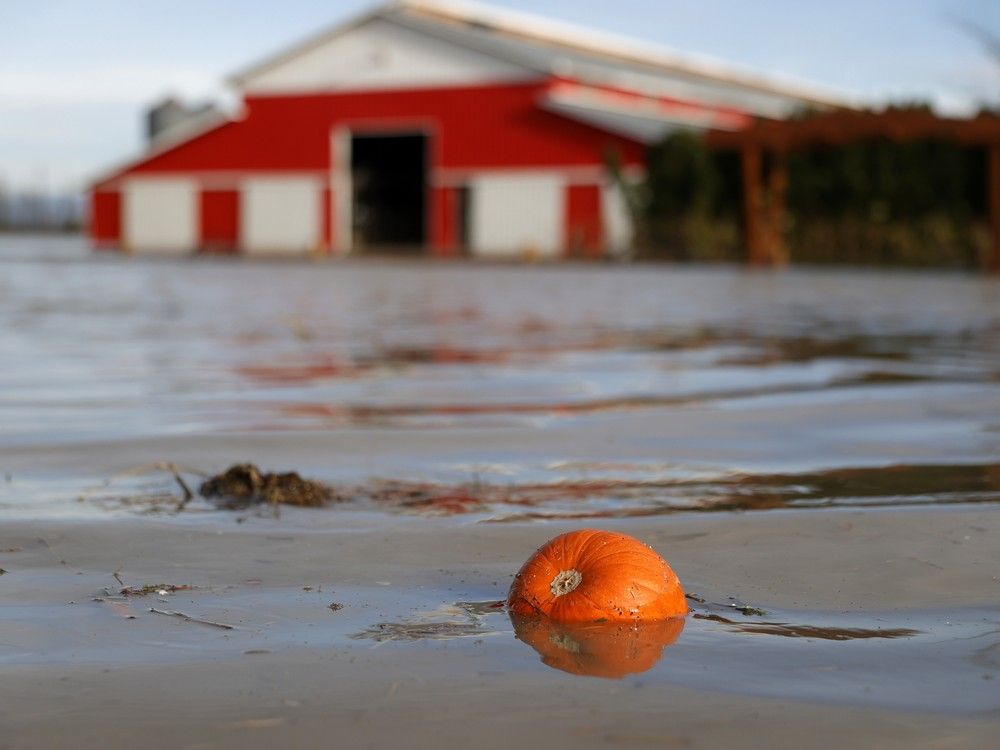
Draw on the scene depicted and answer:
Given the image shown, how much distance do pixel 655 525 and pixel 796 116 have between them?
81.9ft

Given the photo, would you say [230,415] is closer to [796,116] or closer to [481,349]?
[481,349]

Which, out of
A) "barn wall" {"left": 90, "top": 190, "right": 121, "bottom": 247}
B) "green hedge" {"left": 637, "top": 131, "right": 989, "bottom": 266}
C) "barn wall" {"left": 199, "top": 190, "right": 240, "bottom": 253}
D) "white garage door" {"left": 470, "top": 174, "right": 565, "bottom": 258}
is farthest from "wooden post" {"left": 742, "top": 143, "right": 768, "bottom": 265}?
"barn wall" {"left": 90, "top": 190, "right": 121, "bottom": 247}

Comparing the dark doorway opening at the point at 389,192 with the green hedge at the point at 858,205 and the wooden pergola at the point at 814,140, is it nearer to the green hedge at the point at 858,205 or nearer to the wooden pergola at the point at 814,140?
the green hedge at the point at 858,205

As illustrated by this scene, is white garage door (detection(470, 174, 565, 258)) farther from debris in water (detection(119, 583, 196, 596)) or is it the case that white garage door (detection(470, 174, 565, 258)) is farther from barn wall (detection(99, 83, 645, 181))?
debris in water (detection(119, 583, 196, 596))

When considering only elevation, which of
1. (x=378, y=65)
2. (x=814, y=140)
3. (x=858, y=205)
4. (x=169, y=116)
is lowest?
(x=858, y=205)

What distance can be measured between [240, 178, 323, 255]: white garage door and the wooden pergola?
43.5 feet

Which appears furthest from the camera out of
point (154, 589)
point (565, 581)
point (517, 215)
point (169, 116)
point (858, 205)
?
point (169, 116)

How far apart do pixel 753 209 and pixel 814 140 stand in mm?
2148

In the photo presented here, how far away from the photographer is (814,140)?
2520cm

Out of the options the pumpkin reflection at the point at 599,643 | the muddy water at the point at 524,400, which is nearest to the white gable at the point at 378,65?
the muddy water at the point at 524,400

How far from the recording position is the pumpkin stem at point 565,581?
250 cm

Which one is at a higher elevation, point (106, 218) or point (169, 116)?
point (169, 116)

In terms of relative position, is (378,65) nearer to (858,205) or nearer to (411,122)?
(411,122)

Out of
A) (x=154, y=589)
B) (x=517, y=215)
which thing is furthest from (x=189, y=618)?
(x=517, y=215)
